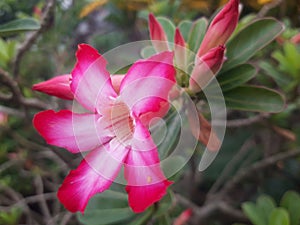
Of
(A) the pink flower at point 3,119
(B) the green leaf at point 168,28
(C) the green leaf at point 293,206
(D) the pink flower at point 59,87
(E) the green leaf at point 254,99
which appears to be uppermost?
(D) the pink flower at point 59,87

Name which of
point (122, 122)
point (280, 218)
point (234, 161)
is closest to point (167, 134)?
point (122, 122)

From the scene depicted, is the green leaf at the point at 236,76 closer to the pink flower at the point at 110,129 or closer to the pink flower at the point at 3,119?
the pink flower at the point at 110,129

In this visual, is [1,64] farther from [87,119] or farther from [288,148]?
[288,148]

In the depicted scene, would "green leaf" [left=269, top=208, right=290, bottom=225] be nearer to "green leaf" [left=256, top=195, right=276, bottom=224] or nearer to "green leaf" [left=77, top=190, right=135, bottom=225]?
"green leaf" [left=256, top=195, right=276, bottom=224]

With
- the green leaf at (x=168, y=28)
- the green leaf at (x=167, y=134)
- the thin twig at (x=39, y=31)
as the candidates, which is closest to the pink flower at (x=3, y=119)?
the thin twig at (x=39, y=31)

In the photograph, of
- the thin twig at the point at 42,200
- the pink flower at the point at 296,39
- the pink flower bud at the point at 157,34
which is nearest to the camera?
the pink flower bud at the point at 157,34

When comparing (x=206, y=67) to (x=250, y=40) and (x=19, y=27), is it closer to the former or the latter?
(x=250, y=40)
